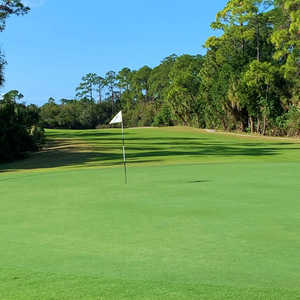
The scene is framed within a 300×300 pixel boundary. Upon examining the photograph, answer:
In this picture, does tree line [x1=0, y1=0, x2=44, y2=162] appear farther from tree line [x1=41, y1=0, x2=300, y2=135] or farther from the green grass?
tree line [x1=41, y1=0, x2=300, y2=135]

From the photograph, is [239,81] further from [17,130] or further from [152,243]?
[152,243]

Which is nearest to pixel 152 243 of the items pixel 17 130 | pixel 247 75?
pixel 17 130

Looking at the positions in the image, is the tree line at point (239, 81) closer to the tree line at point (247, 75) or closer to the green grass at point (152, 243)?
the tree line at point (247, 75)

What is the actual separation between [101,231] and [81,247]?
30.0 inches

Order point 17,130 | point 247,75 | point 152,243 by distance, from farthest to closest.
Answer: point 247,75
point 17,130
point 152,243

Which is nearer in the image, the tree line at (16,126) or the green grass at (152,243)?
the green grass at (152,243)

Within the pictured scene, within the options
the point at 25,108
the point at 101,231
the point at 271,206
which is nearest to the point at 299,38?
the point at 25,108

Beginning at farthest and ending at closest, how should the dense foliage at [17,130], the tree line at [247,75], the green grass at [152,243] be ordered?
the tree line at [247,75] < the dense foliage at [17,130] < the green grass at [152,243]

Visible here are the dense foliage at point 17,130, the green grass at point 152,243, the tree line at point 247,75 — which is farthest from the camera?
the tree line at point 247,75

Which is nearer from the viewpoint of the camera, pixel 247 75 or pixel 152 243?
pixel 152 243

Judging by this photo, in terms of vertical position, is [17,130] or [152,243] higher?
[17,130]

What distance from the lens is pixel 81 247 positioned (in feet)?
15.6

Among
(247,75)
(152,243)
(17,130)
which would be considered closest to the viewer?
(152,243)

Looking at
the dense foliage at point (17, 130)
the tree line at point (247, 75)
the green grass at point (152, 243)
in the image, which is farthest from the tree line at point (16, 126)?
the tree line at point (247, 75)
